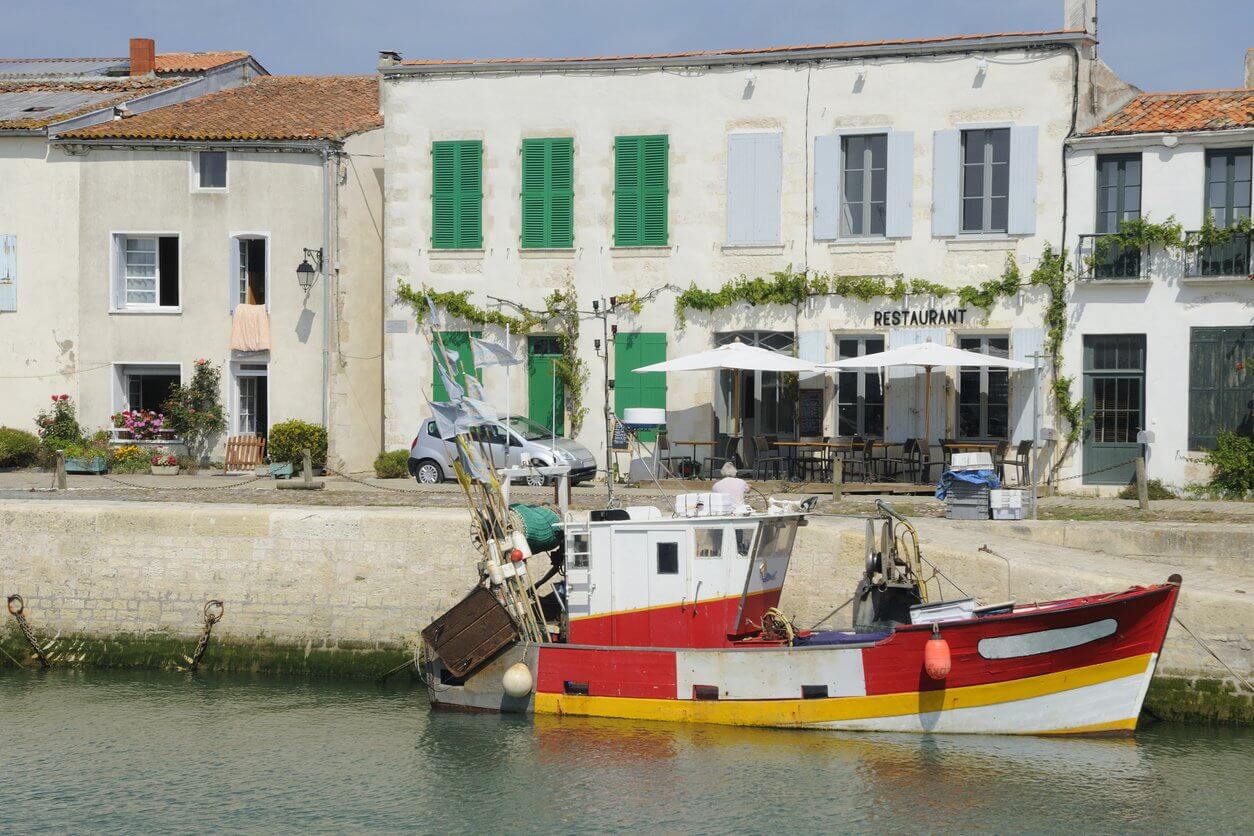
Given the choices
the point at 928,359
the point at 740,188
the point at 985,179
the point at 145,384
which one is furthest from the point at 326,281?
the point at 985,179

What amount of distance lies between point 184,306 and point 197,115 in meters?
3.71

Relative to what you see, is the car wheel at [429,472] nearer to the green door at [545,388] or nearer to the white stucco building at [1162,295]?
the green door at [545,388]

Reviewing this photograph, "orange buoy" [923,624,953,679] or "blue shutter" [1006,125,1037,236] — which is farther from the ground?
"blue shutter" [1006,125,1037,236]

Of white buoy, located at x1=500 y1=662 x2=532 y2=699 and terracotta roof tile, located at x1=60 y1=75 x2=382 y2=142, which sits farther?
terracotta roof tile, located at x1=60 y1=75 x2=382 y2=142

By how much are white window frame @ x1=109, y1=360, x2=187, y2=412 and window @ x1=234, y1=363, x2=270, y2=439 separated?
0.99 m

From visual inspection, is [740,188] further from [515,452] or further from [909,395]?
[515,452]

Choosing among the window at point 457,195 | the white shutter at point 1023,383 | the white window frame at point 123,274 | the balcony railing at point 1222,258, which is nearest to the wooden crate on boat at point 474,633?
the white shutter at point 1023,383

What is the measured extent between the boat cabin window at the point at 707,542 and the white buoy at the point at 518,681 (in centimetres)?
220

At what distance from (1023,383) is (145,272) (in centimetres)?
1541

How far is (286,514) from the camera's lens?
18531 millimetres

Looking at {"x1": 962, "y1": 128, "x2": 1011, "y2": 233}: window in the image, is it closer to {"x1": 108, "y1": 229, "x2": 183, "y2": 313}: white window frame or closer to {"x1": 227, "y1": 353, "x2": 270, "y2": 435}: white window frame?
{"x1": 227, "y1": 353, "x2": 270, "y2": 435}: white window frame

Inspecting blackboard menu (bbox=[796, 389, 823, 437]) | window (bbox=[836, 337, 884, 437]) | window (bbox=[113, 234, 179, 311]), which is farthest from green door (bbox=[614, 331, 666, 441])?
window (bbox=[113, 234, 179, 311])

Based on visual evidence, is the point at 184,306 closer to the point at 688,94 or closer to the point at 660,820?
the point at 688,94

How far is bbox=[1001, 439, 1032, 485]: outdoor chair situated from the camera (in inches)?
880
